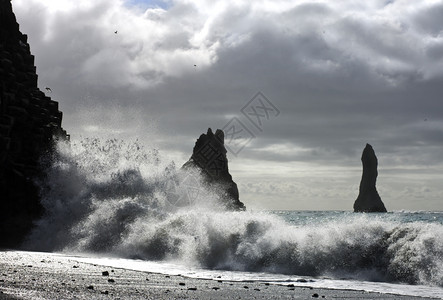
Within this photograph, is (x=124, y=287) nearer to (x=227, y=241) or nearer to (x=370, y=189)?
(x=227, y=241)

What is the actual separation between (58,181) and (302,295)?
23.5 meters

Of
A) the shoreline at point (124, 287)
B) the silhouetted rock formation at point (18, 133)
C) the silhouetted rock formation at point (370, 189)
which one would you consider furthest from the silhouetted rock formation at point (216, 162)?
the shoreline at point (124, 287)

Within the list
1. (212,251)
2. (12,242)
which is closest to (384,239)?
(212,251)

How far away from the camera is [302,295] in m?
12.9

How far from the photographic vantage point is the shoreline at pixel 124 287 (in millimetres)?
11251

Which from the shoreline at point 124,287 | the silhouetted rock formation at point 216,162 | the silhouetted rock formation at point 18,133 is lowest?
the shoreline at point 124,287

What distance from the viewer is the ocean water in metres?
17.1

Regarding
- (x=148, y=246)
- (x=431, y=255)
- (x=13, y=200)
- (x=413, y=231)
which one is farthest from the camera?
(x=13, y=200)

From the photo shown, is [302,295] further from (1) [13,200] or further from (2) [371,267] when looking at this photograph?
(1) [13,200]

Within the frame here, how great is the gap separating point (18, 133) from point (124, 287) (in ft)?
74.8

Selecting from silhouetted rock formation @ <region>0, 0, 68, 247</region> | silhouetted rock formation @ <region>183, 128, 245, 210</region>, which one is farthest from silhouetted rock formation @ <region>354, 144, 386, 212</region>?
silhouetted rock formation @ <region>0, 0, 68, 247</region>

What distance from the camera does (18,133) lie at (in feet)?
108

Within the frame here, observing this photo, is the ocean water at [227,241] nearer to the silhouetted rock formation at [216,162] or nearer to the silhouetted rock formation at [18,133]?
the silhouetted rock formation at [18,133]

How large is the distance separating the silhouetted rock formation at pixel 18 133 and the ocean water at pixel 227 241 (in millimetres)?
1114
